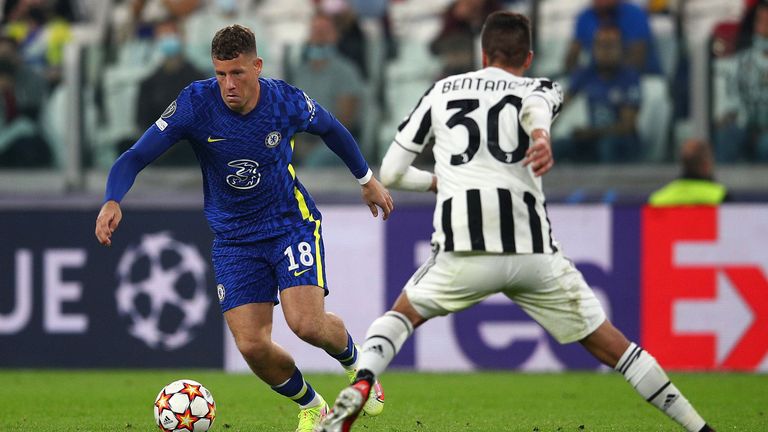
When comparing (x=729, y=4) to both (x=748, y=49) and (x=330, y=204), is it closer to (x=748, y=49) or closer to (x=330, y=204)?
(x=748, y=49)

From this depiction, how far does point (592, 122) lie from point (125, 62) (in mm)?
4349

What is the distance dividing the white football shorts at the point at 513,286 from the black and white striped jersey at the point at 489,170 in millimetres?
55

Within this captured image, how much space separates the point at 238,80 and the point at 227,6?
248 inches

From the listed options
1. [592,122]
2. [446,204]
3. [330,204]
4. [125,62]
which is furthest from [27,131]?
[446,204]

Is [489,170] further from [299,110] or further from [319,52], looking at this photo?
[319,52]

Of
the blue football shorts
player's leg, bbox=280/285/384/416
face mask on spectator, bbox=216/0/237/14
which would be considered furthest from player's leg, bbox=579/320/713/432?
face mask on spectator, bbox=216/0/237/14

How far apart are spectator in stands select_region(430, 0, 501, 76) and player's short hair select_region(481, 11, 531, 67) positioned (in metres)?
5.44

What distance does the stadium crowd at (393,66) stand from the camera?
11344mm

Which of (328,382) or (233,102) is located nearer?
(233,102)

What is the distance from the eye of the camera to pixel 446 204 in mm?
5973

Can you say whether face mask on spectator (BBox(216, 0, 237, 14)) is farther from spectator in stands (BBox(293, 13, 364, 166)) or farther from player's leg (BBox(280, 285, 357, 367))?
player's leg (BBox(280, 285, 357, 367))

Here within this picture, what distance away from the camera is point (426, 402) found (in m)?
8.76

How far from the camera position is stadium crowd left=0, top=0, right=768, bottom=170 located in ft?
37.2

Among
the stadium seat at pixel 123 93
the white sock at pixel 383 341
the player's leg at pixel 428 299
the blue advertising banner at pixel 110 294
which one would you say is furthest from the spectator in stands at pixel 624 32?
the white sock at pixel 383 341
